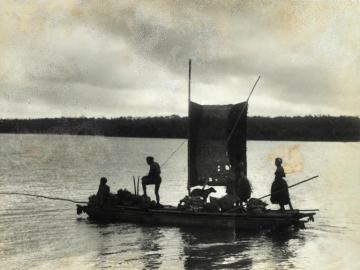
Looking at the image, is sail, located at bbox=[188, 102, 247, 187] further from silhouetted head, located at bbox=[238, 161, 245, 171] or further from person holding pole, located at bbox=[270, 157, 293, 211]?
person holding pole, located at bbox=[270, 157, 293, 211]

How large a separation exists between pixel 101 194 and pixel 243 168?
6.19 metres

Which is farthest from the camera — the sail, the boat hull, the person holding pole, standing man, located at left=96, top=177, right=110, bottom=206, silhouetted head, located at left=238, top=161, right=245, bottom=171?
standing man, located at left=96, top=177, right=110, bottom=206

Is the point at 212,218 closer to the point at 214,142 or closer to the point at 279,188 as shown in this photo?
the point at 279,188

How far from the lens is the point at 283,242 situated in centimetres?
1753

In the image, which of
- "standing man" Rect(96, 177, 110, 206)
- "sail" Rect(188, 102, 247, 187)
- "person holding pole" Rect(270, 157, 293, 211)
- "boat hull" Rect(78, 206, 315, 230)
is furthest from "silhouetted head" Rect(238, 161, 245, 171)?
"standing man" Rect(96, 177, 110, 206)

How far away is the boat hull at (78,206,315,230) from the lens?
17812 mm

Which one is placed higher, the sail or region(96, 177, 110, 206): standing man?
the sail

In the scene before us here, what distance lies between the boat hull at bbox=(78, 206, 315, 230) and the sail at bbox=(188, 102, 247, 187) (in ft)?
5.49

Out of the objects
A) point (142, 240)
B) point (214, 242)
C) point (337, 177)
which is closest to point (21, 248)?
point (142, 240)

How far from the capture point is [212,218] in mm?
18219

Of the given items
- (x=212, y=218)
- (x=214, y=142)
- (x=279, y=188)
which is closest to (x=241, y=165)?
(x=214, y=142)

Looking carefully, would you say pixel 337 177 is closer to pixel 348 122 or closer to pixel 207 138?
pixel 207 138

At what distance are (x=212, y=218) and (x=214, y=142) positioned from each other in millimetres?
3221

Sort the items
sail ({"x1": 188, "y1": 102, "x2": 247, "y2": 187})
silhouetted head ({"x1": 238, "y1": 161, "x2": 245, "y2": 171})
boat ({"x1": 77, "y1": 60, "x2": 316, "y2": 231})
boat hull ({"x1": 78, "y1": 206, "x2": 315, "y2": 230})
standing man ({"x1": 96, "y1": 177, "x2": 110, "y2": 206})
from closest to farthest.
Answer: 1. boat hull ({"x1": 78, "y1": 206, "x2": 315, "y2": 230})
2. silhouetted head ({"x1": 238, "y1": 161, "x2": 245, "y2": 171})
3. boat ({"x1": 77, "y1": 60, "x2": 316, "y2": 231})
4. sail ({"x1": 188, "y1": 102, "x2": 247, "y2": 187})
5. standing man ({"x1": 96, "y1": 177, "x2": 110, "y2": 206})
